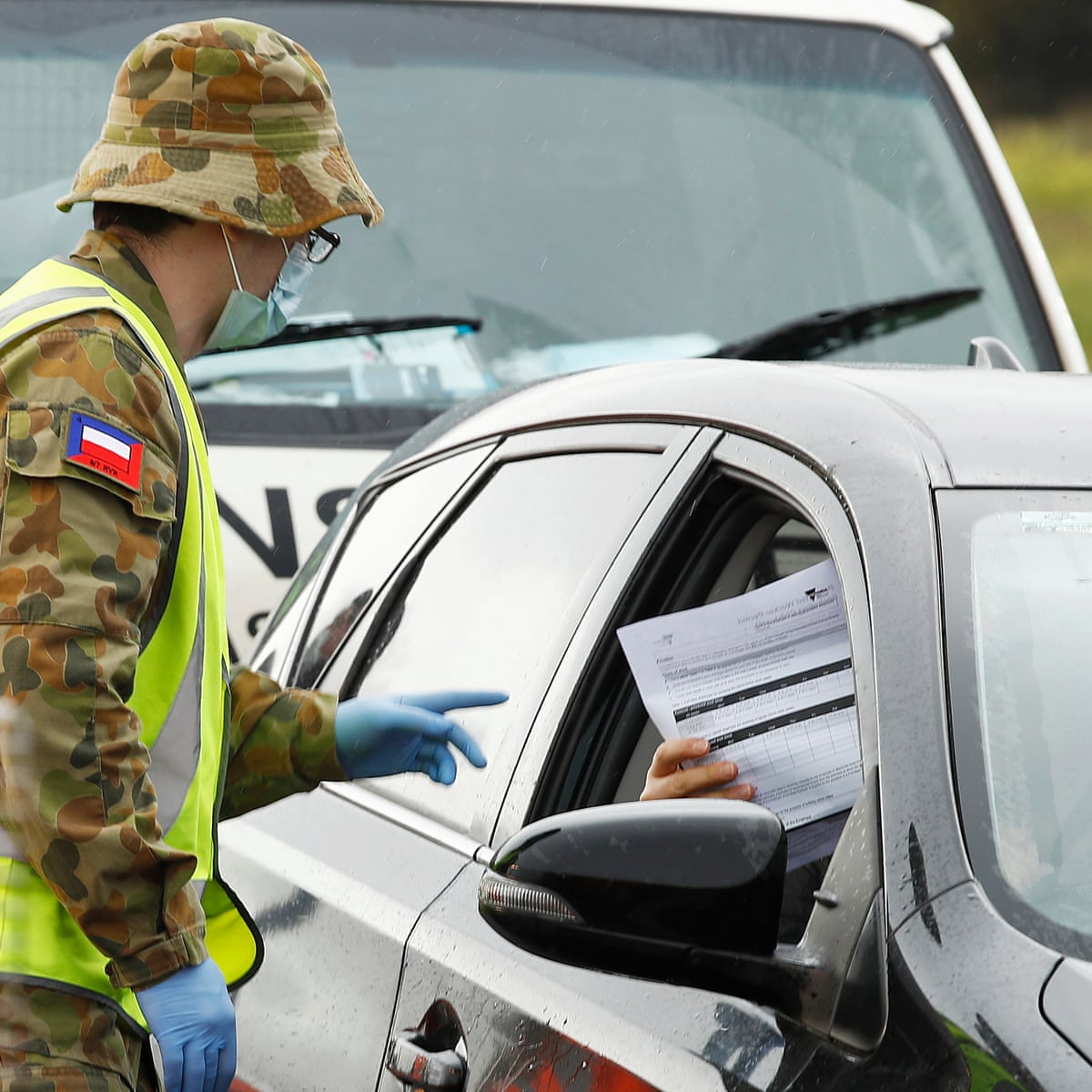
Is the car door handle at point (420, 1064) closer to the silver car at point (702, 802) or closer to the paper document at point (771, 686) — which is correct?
the silver car at point (702, 802)

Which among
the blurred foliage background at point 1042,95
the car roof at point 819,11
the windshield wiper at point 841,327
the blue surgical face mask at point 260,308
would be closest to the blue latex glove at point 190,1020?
the blue surgical face mask at point 260,308

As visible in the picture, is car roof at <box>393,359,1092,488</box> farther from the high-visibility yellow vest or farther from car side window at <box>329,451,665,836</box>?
the high-visibility yellow vest

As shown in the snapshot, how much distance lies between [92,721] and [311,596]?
4.15 feet

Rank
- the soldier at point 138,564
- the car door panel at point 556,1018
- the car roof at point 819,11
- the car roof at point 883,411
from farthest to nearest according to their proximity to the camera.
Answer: the car roof at point 819,11
the car roof at point 883,411
the soldier at point 138,564
the car door panel at point 556,1018

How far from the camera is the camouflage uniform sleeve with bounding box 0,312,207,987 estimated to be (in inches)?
78.2

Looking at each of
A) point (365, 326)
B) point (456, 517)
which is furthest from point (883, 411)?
point (365, 326)

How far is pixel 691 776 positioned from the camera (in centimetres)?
222

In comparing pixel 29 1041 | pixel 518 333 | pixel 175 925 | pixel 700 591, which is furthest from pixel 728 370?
pixel 518 333

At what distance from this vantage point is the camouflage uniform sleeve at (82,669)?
1985mm

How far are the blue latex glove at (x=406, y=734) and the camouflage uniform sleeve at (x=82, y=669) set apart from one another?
1.82ft

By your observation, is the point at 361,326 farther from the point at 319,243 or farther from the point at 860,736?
the point at 860,736

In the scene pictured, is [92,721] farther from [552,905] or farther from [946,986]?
[946,986]

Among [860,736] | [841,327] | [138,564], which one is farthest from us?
[841,327]

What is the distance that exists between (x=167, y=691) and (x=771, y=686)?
657 mm
